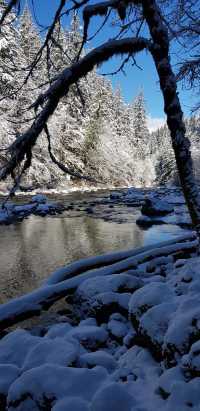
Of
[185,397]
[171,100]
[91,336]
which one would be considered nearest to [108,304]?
[91,336]

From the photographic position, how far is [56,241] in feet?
49.5

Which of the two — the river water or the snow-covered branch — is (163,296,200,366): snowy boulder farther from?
the river water

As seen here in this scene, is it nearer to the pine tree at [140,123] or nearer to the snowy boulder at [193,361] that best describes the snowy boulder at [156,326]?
the snowy boulder at [193,361]

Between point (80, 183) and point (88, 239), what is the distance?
1536 inches

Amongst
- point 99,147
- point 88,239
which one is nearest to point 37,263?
point 88,239

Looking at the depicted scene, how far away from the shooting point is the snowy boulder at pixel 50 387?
312cm

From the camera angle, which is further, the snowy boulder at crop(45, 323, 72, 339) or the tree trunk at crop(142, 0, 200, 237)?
the snowy boulder at crop(45, 323, 72, 339)

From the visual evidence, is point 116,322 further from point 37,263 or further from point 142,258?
point 37,263

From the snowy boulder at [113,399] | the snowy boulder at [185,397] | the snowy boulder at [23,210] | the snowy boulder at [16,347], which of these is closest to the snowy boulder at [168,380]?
the snowy boulder at [185,397]

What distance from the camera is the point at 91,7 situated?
12.6ft

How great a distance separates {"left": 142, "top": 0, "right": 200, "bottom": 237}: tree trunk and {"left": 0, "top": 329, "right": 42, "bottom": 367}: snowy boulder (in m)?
2.53

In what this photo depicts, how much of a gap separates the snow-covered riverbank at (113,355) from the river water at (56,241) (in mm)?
3713

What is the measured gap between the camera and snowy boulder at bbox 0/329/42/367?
4082mm

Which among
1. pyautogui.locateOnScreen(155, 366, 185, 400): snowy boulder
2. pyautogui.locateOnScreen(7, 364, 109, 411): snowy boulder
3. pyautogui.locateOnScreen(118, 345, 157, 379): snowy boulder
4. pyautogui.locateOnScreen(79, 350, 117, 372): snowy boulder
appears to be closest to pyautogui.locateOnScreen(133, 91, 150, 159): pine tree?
pyautogui.locateOnScreen(118, 345, 157, 379): snowy boulder
